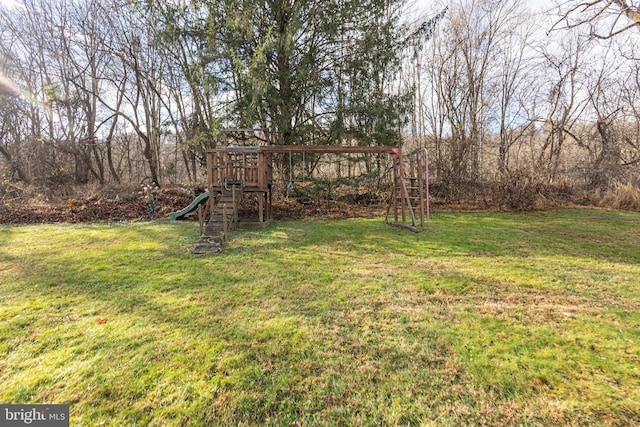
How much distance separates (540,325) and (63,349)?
174 inches

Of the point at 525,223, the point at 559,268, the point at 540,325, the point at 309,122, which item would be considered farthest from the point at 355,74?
the point at 540,325

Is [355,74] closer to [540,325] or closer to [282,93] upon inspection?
[282,93]

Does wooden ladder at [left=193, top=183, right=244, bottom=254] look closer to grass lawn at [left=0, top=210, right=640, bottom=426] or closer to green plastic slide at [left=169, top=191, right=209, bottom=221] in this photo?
grass lawn at [left=0, top=210, right=640, bottom=426]

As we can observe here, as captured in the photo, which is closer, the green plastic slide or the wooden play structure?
the wooden play structure

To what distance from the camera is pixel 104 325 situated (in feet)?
8.91

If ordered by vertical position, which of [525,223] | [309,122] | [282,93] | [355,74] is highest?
[355,74]
